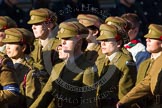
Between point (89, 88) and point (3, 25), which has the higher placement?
point (3, 25)

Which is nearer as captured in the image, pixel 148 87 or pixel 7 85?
pixel 7 85

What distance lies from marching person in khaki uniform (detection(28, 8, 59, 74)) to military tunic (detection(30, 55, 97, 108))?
4.90ft

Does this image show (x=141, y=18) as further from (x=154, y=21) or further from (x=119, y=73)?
(x=119, y=73)

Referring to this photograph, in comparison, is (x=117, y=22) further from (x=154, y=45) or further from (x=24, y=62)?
(x=24, y=62)

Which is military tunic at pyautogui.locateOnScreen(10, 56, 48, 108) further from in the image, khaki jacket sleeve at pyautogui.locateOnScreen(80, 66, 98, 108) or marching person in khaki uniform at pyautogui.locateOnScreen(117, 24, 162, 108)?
marching person in khaki uniform at pyautogui.locateOnScreen(117, 24, 162, 108)

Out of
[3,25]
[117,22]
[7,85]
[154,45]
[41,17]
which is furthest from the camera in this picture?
[41,17]

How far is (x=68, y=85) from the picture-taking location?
10.9 meters

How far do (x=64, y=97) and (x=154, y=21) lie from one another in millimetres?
5922

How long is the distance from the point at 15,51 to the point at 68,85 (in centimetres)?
96

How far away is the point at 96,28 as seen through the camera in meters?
12.8

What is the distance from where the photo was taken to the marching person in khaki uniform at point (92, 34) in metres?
12.2

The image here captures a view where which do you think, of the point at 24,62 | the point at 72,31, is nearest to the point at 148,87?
the point at 72,31

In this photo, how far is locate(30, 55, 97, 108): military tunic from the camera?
36.0 feet

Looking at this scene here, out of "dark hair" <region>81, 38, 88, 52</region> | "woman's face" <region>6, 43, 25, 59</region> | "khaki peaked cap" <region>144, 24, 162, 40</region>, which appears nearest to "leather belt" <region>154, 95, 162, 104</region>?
"khaki peaked cap" <region>144, 24, 162, 40</region>
